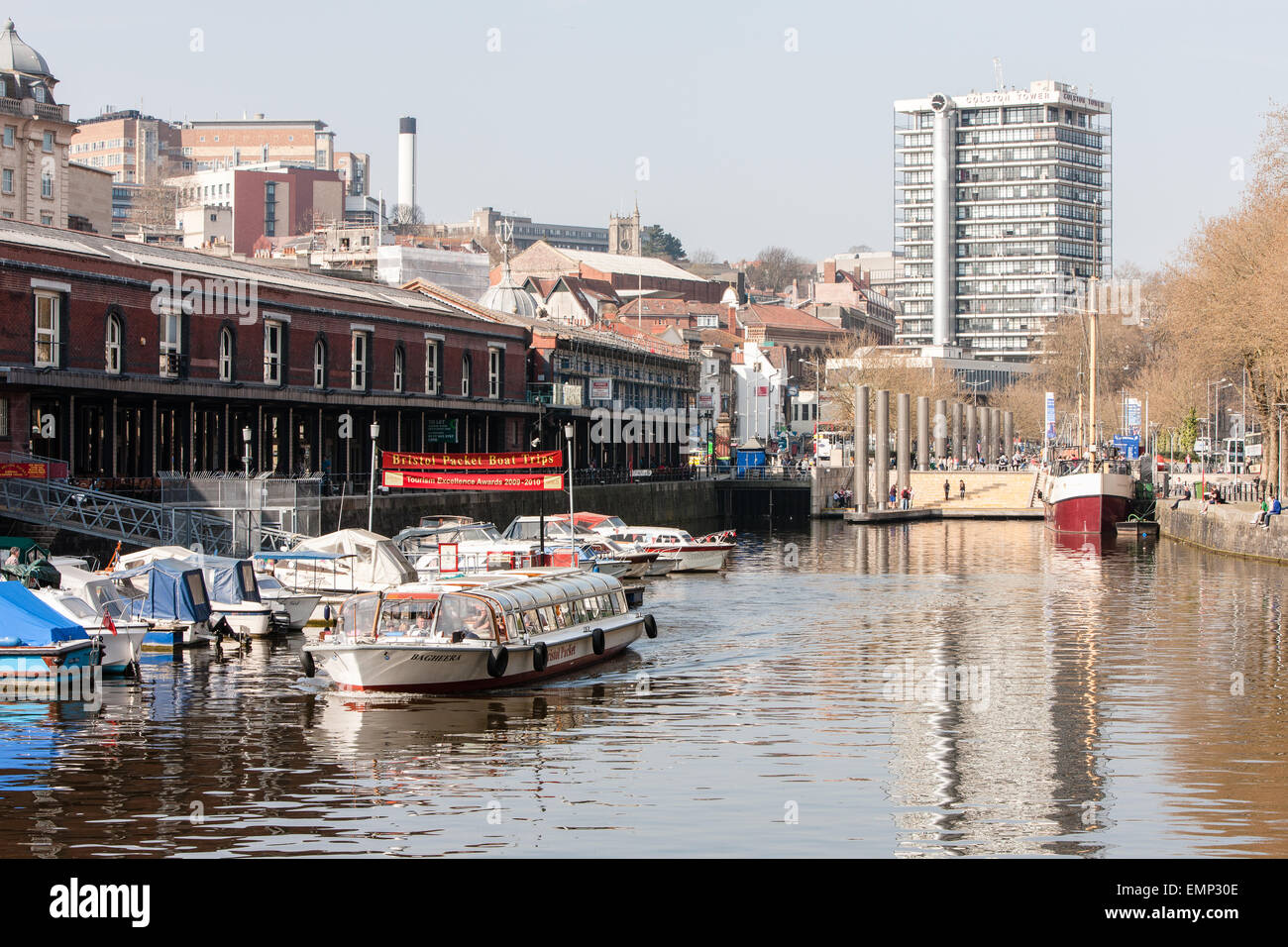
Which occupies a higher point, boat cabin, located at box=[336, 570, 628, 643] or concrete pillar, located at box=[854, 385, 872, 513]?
concrete pillar, located at box=[854, 385, 872, 513]

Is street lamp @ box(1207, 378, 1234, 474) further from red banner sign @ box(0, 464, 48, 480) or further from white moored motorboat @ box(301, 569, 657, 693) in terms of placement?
white moored motorboat @ box(301, 569, 657, 693)

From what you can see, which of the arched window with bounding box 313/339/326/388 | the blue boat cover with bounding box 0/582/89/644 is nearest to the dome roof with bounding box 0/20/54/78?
the arched window with bounding box 313/339/326/388

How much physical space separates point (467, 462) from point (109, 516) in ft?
59.7

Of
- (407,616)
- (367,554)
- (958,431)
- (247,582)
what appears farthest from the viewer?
(958,431)

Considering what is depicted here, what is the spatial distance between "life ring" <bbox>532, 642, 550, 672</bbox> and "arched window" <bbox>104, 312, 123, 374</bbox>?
96.1 ft

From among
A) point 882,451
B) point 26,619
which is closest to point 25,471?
point 26,619

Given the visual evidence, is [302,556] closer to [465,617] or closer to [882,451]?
[465,617]

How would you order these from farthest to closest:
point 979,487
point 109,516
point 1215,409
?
point 1215,409, point 979,487, point 109,516

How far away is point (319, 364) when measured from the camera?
233 feet

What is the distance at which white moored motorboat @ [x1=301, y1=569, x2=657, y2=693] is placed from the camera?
33031 mm

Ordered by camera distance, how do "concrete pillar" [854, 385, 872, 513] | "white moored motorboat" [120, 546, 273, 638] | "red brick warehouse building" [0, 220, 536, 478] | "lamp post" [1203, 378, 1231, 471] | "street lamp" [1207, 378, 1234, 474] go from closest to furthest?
"white moored motorboat" [120, 546, 273, 638] → "red brick warehouse building" [0, 220, 536, 478] → "concrete pillar" [854, 385, 872, 513] → "lamp post" [1203, 378, 1231, 471] → "street lamp" [1207, 378, 1234, 474]

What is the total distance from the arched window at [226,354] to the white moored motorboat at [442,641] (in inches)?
1233

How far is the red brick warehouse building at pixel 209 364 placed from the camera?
54.7 meters

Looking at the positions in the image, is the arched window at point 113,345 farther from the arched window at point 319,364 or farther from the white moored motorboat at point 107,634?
the white moored motorboat at point 107,634
